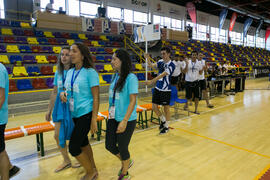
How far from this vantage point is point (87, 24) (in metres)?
11.0

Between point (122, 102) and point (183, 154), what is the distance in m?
1.53

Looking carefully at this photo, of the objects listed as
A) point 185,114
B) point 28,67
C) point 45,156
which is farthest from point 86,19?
point 45,156

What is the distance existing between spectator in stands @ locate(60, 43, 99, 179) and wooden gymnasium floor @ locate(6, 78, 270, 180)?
724mm

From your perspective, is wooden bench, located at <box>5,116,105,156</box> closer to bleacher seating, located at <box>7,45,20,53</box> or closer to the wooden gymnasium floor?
the wooden gymnasium floor

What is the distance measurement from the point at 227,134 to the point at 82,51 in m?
3.16

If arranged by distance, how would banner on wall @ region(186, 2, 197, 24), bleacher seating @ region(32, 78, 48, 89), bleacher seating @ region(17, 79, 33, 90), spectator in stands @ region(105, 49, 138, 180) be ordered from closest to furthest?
spectator in stands @ region(105, 49, 138, 180) → bleacher seating @ region(17, 79, 33, 90) → bleacher seating @ region(32, 78, 48, 89) → banner on wall @ region(186, 2, 197, 24)

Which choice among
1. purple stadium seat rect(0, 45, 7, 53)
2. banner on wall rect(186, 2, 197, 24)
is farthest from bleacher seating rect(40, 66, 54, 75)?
banner on wall rect(186, 2, 197, 24)

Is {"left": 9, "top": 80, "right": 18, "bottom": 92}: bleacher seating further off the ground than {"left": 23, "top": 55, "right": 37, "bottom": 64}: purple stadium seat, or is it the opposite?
{"left": 23, "top": 55, "right": 37, "bottom": 64}: purple stadium seat

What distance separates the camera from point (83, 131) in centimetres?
180

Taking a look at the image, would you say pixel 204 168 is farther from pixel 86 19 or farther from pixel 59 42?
pixel 86 19

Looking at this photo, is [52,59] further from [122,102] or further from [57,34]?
[122,102]

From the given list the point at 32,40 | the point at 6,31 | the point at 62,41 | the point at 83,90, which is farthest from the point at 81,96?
the point at 6,31

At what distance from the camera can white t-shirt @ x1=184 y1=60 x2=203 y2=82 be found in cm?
514

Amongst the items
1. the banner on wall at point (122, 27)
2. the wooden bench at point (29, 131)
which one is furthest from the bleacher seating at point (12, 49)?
the wooden bench at point (29, 131)
